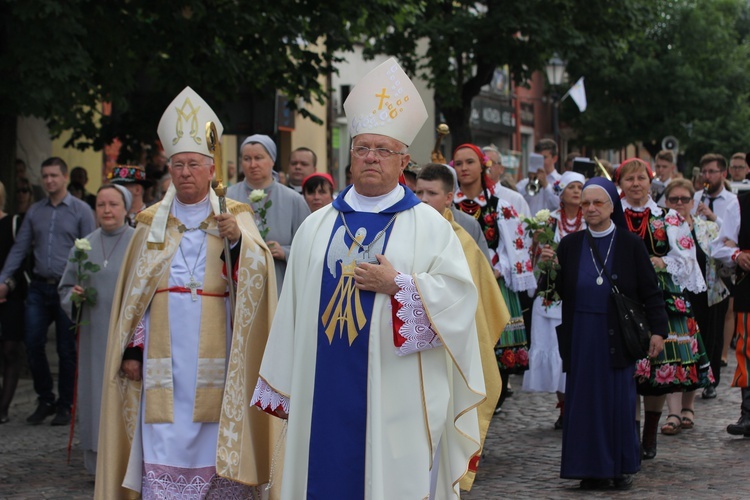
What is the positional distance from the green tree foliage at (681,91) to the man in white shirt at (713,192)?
85.2 feet

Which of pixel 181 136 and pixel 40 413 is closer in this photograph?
pixel 181 136

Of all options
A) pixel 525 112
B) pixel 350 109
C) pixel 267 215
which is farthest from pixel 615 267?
pixel 525 112

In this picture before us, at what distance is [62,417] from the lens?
11523 millimetres

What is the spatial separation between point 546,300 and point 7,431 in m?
5.05

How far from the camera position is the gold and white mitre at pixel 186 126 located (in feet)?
23.5

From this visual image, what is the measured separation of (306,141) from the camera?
1174 inches

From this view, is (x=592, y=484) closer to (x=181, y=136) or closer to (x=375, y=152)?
(x=181, y=136)

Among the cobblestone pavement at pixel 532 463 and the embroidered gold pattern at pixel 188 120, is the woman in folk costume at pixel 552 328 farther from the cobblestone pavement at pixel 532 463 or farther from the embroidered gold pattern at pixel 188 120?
the embroidered gold pattern at pixel 188 120

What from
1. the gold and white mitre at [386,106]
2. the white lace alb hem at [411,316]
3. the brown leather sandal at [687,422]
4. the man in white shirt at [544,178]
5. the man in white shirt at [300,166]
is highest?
the man in white shirt at [544,178]

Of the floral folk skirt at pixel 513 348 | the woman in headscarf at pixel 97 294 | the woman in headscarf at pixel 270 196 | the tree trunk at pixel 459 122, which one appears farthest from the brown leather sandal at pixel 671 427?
the tree trunk at pixel 459 122

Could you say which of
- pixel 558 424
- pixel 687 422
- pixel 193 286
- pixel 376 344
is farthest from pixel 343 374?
pixel 687 422

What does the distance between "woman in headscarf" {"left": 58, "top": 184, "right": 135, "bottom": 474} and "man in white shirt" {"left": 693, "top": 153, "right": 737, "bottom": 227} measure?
646cm

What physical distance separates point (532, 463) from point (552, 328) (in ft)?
7.24

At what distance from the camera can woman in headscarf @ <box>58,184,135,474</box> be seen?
9.45m
